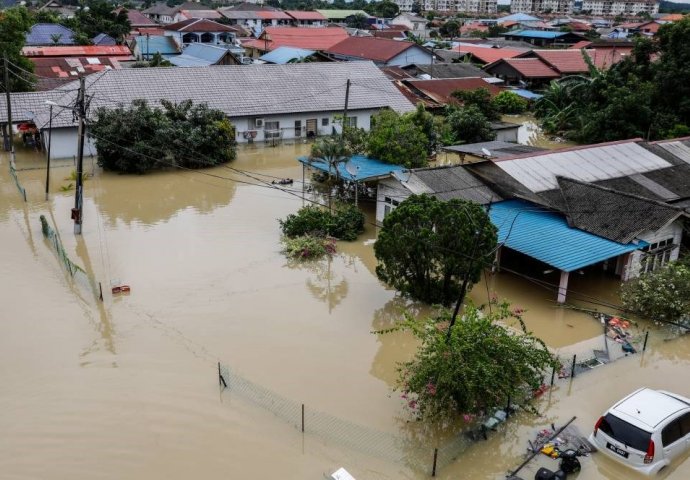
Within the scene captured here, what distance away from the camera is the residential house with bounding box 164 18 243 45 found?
68375mm

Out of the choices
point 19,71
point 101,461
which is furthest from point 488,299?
point 19,71

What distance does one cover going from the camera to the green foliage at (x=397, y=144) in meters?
23.9

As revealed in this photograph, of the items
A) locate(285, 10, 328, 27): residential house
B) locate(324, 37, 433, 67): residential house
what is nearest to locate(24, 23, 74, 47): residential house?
locate(324, 37, 433, 67): residential house

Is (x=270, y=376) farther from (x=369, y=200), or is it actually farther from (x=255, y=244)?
(x=369, y=200)

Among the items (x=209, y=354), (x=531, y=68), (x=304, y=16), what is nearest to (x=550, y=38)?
(x=531, y=68)

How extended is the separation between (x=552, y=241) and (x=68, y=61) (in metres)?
38.2

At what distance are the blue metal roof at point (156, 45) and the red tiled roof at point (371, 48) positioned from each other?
1489 centimetres

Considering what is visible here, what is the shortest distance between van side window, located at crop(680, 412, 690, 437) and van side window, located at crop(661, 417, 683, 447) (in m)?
0.09

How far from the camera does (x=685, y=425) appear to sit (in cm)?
1064

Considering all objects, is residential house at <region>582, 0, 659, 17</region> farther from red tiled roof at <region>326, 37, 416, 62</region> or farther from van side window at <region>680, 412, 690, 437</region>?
van side window at <region>680, 412, 690, 437</region>

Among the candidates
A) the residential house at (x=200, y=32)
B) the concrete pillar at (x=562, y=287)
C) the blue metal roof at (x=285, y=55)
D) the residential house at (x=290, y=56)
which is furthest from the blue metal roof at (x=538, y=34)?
the concrete pillar at (x=562, y=287)

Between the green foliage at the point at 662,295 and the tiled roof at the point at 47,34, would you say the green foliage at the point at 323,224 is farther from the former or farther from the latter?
Result: the tiled roof at the point at 47,34

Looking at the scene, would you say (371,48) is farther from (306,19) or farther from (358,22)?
(358,22)

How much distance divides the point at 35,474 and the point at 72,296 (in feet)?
22.9
